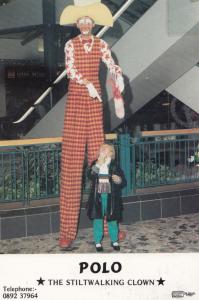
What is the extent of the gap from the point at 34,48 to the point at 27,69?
965 mm

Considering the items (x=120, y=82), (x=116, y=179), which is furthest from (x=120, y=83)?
(x=116, y=179)

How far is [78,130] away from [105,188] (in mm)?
699

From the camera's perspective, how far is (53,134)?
7.25m

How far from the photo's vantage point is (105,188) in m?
4.39

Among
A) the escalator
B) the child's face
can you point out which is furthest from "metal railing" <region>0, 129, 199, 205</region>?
the child's face

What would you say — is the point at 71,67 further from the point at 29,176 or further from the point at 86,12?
the point at 29,176

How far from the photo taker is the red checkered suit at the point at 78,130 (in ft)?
14.5

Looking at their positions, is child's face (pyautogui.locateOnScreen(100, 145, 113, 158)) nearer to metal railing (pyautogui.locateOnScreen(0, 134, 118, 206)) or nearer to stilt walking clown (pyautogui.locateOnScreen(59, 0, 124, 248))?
stilt walking clown (pyautogui.locateOnScreen(59, 0, 124, 248))
